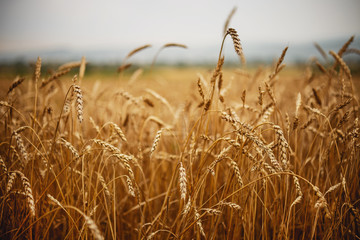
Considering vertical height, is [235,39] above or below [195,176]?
above

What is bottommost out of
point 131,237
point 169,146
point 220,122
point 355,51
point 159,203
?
point 131,237

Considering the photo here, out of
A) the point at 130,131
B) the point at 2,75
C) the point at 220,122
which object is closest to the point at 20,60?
the point at 2,75

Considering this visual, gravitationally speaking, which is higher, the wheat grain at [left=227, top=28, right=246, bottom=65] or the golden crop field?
the wheat grain at [left=227, top=28, right=246, bottom=65]

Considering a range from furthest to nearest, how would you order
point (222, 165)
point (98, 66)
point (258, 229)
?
point (98, 66) < point (222, 165) < point (258, 229)

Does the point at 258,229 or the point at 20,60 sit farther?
the point at 20,60

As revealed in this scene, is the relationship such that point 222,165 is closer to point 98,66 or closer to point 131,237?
point 131,237

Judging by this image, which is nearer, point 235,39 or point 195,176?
point 235,39

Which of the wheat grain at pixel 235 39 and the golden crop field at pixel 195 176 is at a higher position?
the wheat grain at pixel 235 39

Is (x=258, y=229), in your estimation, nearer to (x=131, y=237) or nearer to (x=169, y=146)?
(x=131, y=237)

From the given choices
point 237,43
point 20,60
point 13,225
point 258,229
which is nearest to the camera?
point 237,43

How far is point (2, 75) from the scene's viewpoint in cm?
1089

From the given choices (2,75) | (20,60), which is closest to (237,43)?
(2,75)

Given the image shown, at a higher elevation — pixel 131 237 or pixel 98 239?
pixel 98 239

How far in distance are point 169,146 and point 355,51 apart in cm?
239
